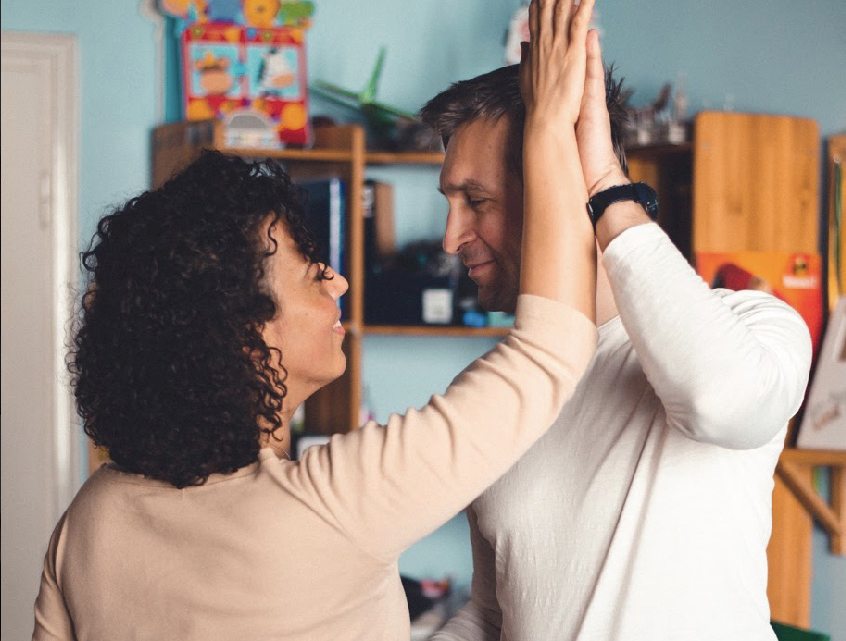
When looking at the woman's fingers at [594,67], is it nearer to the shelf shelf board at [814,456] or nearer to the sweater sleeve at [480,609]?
the sweater sleeve at [480,609]

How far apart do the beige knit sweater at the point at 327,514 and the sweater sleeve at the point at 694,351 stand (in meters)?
0.06

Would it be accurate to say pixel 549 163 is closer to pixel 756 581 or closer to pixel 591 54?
pixel 591 54

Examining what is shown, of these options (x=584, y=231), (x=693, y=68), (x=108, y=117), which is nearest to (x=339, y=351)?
(x=584, y=231)

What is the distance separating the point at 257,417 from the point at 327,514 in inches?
5.7

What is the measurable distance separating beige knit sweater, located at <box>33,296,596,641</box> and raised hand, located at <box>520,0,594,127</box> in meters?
0.18

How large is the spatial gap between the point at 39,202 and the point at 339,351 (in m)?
2.57

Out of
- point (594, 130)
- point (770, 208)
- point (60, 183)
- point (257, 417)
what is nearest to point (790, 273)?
point (770, 208)

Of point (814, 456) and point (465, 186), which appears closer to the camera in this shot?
point (465, 186)

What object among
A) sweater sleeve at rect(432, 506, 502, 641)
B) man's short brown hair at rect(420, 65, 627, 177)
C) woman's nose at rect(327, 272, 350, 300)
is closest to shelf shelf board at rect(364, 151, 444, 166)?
man's short brown hair at rect(420, 65, 627, 177)

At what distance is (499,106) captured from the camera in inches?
51.5

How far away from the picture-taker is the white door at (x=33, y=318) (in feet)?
11.1

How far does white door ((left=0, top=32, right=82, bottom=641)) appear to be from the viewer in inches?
133

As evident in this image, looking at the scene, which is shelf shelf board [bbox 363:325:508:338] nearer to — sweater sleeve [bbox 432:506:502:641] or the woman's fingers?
sweater sleeve [bbox 432:506:502:641]

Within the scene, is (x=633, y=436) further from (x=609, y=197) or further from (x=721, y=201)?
(x=721, y=201)
